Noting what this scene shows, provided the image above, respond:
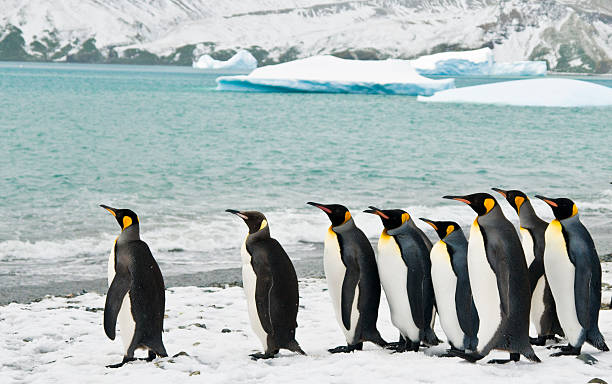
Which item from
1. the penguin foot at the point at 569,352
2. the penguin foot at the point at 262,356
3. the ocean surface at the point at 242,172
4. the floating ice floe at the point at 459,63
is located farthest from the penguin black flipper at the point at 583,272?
the floating ice floe at the point at 459,63

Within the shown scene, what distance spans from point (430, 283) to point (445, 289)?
0.51 feet

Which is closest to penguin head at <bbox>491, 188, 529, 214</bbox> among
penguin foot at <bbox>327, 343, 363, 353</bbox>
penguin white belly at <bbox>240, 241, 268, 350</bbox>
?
penguin foot at <bbox>327, 343, 363, 353</bbox>

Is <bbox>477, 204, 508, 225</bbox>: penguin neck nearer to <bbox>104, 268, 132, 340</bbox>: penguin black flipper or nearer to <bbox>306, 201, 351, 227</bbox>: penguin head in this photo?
<bbox>306, 201, 351, 227</bbox>: penguin head

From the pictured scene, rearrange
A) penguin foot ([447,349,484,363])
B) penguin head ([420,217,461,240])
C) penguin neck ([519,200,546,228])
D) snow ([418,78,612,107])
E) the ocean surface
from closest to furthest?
penguin foot ([447,349,484,363]), penguin head ([420,217,461,240]), penguin neck ([519,200,546,228]), the ocean surface, snow ([418,78,612,107])

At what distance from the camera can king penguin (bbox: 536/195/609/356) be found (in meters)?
3.69

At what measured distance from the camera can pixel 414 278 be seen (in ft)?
12.6

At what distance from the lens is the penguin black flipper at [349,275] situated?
393 centimetres

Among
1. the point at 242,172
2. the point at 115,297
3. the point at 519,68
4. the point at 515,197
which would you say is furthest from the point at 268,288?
the point at 519,68

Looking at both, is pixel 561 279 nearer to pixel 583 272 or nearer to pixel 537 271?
pixel 583 272

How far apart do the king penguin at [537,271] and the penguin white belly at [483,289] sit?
43cm

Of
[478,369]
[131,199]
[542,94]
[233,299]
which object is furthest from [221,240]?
[542,94]

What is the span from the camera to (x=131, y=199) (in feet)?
41.8

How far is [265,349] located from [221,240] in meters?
5.03

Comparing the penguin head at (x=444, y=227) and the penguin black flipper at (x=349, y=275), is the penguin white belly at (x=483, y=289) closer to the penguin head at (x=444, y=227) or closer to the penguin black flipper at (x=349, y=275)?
the penguin head at (x=444, y=227)
